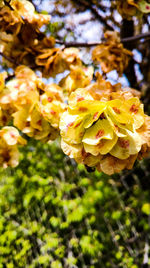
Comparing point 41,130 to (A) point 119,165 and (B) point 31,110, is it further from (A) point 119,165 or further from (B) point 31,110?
(A) point 119,165

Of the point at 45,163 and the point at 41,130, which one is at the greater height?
the point at 41,130

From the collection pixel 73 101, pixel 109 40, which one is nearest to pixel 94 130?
pixel 73 101

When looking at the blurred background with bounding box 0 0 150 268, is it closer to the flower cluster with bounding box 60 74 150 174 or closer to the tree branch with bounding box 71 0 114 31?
the tree branch with bounding box 71 0 114 31

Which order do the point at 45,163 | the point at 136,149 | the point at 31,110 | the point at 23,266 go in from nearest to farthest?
the point at 136,149, the point at 31,110, the point at 23,266, the point at 45,163

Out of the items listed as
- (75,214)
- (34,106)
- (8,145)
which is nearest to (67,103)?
(34,106)

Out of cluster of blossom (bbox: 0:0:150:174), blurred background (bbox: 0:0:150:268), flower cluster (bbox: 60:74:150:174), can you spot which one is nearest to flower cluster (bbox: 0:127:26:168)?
cluster of blossom (bbox: 0:0:150:174)

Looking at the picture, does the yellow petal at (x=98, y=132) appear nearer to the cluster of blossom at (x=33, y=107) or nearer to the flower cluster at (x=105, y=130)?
the flower cluster at (x=105, y=130)

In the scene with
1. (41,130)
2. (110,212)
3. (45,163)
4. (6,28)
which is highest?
(6,28)
